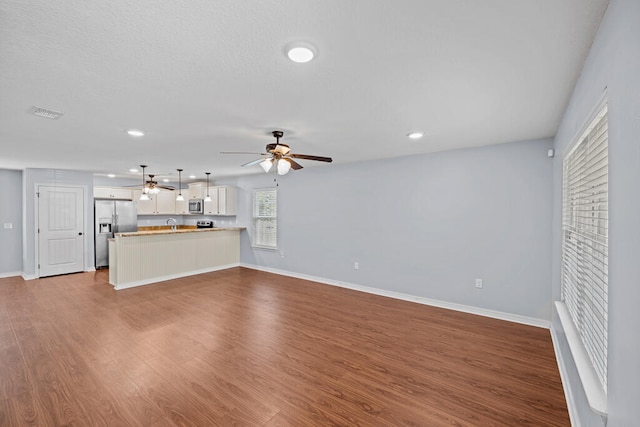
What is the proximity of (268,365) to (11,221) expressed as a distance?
7.33m

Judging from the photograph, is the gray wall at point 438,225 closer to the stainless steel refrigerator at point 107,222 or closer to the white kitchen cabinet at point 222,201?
the white kitchen cabinet at point 222,201

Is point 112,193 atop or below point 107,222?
atop

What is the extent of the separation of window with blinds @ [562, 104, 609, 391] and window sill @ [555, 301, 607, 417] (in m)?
0.03

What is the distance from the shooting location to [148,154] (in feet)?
14.7

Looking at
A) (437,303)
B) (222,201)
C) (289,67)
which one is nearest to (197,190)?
(222,201)

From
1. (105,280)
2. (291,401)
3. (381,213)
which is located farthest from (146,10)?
(105,280)

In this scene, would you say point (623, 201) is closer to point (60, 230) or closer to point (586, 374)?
point (586, 374)

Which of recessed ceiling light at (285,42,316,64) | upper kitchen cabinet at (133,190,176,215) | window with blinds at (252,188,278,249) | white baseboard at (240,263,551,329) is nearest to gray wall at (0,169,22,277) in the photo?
upper kitchen cabinet at (133,190,176,215)

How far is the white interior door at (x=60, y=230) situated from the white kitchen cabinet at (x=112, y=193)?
0.64 metres

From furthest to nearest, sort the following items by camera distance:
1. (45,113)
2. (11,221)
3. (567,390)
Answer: (11,221) < (45,113) < (567,390)

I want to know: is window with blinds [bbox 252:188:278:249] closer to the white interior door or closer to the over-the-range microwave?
the over-the-range microwave

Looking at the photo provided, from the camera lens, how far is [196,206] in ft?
26.4

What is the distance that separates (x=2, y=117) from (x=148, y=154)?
72.0 inches

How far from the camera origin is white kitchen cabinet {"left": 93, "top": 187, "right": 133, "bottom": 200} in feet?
23.6
